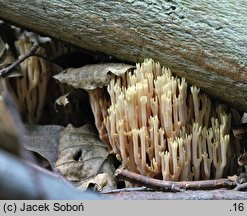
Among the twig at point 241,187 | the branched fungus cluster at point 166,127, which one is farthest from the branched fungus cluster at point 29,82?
the twig at point 241,187

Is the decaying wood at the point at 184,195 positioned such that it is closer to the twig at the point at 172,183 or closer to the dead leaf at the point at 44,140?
the twig at the point at 172,183

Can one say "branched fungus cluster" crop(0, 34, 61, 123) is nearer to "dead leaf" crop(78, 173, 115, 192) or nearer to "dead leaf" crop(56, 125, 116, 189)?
"dead leaf" crop(56, 125, 116, 189)

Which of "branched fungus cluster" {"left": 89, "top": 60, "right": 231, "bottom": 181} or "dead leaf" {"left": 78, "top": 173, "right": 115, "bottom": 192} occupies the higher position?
"branched fungus cluster" {"left": 89, "top": 60, "right": 231, "bottom": 181}

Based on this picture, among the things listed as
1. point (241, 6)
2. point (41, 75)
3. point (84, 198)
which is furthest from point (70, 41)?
point (84, 198)

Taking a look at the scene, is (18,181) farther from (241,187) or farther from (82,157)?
(82,157)

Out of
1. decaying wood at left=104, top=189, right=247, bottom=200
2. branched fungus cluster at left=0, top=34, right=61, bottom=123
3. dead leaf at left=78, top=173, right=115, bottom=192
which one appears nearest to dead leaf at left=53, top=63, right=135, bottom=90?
branched fungus cluster at left=0, top=34, right=61, bottom=123

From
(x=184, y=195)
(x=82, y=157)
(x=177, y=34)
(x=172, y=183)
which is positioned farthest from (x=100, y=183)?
(x=177, y=34)

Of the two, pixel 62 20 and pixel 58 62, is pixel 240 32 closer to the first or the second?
pixel 62 20
